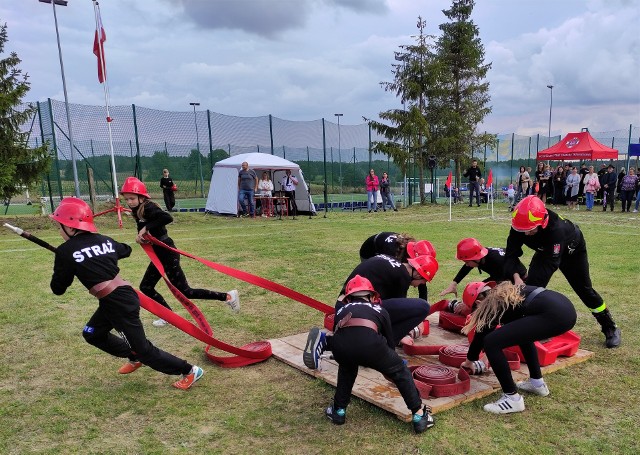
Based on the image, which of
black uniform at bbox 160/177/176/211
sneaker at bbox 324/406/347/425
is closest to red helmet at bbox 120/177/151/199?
sneaker at bbox 324/406/347/425

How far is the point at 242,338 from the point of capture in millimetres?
5676

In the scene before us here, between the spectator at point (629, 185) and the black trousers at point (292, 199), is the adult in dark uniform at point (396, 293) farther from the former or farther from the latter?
the spectator at point (629, 185)

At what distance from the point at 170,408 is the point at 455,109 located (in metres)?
26.6

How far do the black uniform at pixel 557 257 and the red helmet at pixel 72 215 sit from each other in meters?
3.92

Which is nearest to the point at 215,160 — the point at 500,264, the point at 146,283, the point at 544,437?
the point at 146,283

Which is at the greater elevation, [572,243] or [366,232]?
[572,243]

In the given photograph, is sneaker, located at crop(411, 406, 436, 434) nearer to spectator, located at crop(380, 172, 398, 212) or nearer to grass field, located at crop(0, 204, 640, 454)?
grass field, located at crop(0, 204, 640, 454)

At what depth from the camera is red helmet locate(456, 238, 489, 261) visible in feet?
16.6

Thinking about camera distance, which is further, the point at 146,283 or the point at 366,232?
the point at 366,232

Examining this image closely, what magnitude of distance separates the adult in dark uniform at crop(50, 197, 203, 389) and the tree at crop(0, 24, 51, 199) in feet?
48.7

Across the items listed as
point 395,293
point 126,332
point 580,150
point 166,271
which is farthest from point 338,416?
point 580,150

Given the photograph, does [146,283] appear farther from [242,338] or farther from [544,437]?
[544,437]

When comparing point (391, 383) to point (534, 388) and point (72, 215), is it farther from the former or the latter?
point (72, 215)

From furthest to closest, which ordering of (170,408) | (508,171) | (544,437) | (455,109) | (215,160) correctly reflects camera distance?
(508,171), (455,109), (215,160), (170,408), (544,437)
